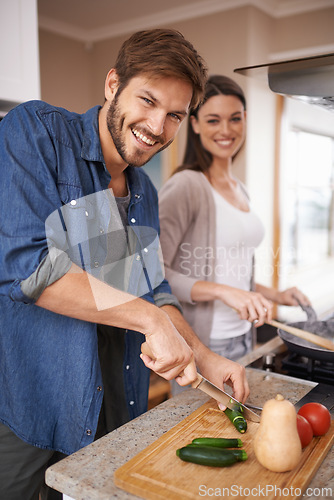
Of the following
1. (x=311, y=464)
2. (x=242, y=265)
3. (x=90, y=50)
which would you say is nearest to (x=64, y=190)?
(x=311, y=464)

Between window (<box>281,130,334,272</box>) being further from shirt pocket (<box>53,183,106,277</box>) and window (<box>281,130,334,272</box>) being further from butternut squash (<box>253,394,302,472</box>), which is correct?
butternut squash (<box>253,394,302,472</box>)

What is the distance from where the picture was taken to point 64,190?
97 cm

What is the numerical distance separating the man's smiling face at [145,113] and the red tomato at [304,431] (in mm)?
634

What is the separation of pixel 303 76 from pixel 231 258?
77 cm

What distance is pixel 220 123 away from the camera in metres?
1.72

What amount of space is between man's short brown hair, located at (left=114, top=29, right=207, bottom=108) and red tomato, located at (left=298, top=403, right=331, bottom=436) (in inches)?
28.5

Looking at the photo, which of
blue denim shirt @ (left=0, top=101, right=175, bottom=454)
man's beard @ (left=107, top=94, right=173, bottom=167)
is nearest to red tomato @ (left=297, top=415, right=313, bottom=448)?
blue denim shirt @ (left=0, top=101, right=175, bottom=454)

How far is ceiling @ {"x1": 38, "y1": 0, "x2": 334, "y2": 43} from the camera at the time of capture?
1639 millimetres

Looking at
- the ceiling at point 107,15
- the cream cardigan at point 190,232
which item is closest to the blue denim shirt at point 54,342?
the cream cardigan at point 190,232

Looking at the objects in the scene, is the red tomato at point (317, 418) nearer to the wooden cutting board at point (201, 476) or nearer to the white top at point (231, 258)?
the wooden cutting board at point (201, 476)

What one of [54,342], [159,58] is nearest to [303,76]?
[159,58]

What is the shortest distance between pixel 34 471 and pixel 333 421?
65 cm

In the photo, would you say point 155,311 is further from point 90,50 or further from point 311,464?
point 90,50

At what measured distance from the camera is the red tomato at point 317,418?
849mm
